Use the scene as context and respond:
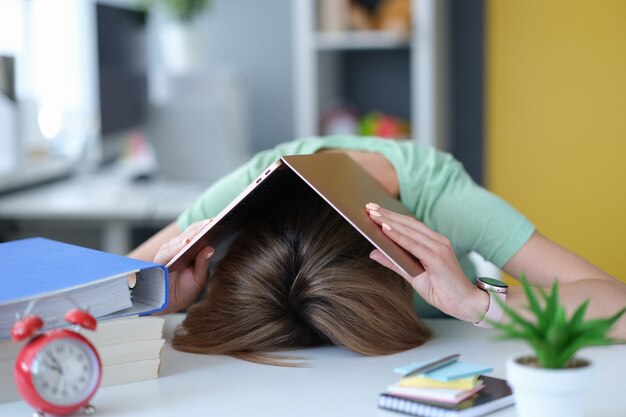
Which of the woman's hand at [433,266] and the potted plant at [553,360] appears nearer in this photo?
the potted plant at [553,360]

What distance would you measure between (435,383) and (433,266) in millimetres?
229

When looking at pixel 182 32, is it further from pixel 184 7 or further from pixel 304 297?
pixel 304 297

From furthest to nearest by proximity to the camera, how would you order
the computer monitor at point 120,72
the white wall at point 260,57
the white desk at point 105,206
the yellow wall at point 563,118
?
the white wall at point 260,57, the yellow wall at point 563,118, the computer monitor at point 120,72, the white desk at point 105,206

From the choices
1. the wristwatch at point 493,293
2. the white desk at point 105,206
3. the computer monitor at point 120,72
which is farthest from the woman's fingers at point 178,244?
the computer monitor at point 120,72

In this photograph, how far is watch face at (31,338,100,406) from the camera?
0.92 m

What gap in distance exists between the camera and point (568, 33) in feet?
12.4

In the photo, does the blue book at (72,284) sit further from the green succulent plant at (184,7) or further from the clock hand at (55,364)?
the green succulent plant at (184,7)

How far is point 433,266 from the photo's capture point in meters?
1.15

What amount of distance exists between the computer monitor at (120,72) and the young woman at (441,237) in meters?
1.66

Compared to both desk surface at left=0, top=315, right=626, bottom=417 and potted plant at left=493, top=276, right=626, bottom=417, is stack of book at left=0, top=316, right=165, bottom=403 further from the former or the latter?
potted plant at left=493, top=276, right=626, bottom=417

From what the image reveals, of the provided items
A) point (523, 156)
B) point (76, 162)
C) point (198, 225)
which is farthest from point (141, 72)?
point (198, 225)

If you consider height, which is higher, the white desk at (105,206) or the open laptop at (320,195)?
the open laptop at (320,195)

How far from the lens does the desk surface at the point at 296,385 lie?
100 cm

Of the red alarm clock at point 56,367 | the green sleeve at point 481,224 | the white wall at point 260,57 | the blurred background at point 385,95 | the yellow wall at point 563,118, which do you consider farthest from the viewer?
the white wall at point 260,57
